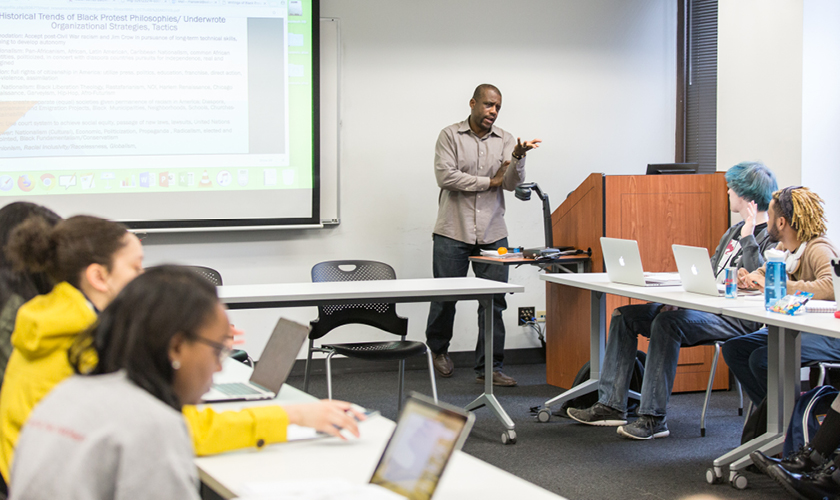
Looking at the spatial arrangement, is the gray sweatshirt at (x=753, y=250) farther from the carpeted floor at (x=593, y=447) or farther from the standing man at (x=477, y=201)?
the standing man at (x=477, y=201)

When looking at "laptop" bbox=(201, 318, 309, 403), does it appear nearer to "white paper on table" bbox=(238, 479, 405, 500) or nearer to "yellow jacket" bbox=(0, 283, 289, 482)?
"yellow jacket" bbox=(0, 283, 289, 482)

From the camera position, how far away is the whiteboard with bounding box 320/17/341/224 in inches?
188

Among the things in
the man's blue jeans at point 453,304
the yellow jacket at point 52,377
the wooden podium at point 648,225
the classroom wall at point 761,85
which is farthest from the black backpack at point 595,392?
the yellow jacket at point 52,377

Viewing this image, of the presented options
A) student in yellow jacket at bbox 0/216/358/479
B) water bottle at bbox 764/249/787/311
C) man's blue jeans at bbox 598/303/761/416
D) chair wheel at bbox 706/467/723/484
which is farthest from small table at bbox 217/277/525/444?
student in yellow jacket at bbox 0/216/358/479

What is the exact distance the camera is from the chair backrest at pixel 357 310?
3.74m

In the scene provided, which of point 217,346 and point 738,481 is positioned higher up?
point 217,346

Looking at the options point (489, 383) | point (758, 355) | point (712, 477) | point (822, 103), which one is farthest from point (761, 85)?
point (712, 477)

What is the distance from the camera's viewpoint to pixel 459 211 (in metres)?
4.57

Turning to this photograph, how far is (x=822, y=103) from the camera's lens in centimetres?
419

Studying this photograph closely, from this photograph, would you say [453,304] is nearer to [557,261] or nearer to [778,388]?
[557,261]

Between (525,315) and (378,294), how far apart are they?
220cm

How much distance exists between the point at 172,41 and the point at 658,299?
319 cm

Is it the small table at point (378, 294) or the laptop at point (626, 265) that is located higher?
the laptop at point (626, 265)

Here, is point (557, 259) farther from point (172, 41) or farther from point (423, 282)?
point (172, 41)
